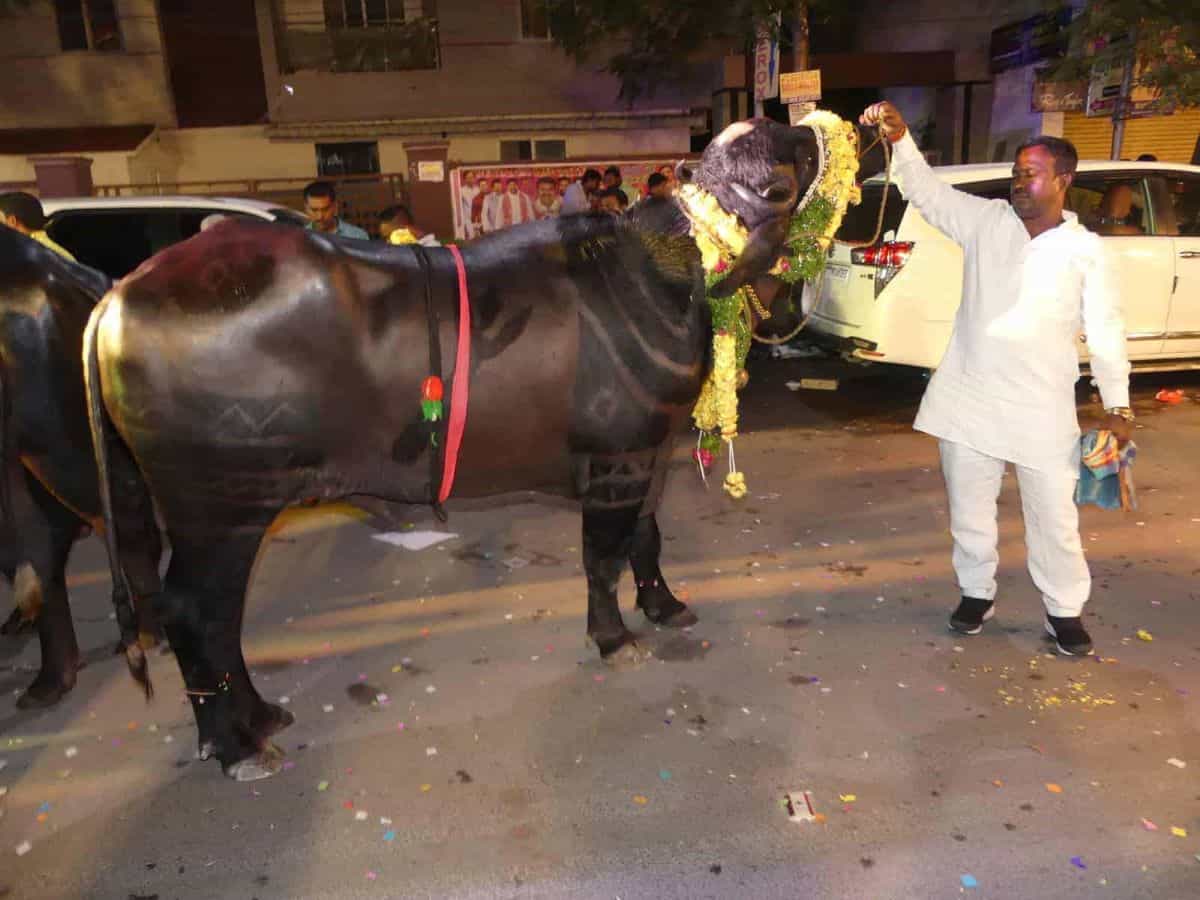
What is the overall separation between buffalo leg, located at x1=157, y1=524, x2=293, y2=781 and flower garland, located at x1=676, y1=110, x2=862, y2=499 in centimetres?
173

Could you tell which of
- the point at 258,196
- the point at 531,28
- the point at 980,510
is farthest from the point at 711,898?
the point at 531,28

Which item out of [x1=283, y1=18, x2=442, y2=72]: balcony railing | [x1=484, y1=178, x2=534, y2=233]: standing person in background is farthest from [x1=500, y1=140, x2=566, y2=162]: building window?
[x1=484, y1=178, x2=534, y2=233]: standing person in background

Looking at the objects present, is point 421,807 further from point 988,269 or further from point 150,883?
point 988,269

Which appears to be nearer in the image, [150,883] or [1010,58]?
[150,883]

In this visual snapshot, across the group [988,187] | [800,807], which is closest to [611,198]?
[988,187]

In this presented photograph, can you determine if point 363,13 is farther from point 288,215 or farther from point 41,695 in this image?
point 41,695

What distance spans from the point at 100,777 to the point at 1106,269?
3958mm

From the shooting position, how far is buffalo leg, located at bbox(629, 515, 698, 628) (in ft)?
12.5

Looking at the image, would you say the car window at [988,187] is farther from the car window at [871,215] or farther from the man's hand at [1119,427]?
the man's hand at [1119,427]

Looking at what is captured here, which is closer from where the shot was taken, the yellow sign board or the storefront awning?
the yellow sign board

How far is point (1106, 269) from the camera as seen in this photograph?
10.3 ft

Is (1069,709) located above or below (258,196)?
below

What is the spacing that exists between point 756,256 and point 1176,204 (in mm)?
6332

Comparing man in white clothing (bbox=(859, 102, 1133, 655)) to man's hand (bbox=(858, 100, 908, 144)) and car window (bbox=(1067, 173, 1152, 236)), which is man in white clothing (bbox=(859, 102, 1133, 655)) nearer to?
man's hand (bbox=(858, 100, 908, 144))
